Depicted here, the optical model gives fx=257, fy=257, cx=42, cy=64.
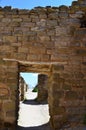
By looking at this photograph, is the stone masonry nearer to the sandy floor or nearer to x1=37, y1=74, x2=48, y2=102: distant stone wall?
the sandy floor

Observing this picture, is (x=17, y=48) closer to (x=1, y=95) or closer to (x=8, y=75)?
(x=8, y=75)

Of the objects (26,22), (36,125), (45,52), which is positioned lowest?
(36,125)

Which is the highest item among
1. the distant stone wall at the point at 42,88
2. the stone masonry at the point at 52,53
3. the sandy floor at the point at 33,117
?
the stone masonry at the point at 52,53

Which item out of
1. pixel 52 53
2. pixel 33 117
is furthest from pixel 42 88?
pixel 52 53

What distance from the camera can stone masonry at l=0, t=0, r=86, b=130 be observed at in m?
6.64

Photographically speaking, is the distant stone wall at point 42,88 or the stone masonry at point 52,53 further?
the distant stone wall at point 42,88

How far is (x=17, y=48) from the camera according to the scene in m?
6.84

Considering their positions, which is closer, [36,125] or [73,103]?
[73,103]

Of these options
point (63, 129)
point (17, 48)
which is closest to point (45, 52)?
point (17, 48)

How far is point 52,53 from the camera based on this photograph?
6.83 m

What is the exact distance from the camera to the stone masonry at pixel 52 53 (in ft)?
21.8

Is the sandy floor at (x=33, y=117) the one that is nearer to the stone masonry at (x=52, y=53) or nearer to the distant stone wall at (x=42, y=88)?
the stone masonry at (x=52, y=53)

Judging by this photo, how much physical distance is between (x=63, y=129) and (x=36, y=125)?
2.63m

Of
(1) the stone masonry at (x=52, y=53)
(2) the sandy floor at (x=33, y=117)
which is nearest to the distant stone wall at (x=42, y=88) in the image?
(2) the sandy floor at (x=33, y=117)
